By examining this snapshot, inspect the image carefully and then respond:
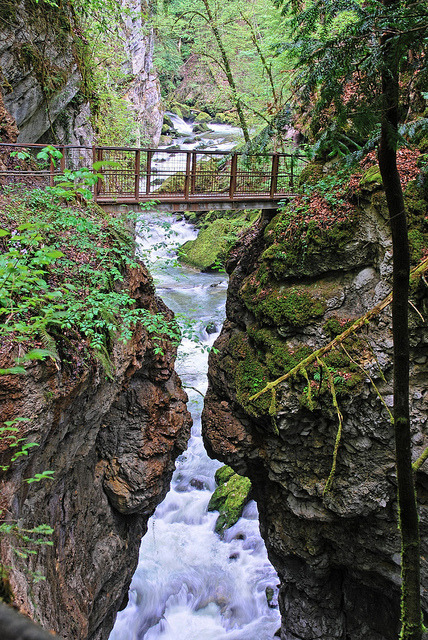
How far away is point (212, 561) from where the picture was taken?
35.2 feet

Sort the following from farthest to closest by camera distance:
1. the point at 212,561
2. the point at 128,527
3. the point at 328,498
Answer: the point at 212,561, the point at 128,527, the point at 328,498

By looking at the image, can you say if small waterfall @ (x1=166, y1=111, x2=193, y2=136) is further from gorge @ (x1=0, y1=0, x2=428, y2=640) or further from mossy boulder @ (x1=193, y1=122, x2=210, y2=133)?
gorge @ (x1=0, y1=0, x2=428, y2=640)

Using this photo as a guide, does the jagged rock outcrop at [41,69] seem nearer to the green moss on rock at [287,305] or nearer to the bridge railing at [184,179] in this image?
the bridge railing at [184,179]

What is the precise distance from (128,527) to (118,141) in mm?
12016

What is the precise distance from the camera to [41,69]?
27.7ft

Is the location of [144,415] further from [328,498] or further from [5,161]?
[5,161]

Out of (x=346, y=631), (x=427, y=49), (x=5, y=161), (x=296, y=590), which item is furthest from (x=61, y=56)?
(x=346, y=631)

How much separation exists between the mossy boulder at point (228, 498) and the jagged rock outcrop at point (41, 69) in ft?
31.4

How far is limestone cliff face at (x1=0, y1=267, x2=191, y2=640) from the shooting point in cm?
446

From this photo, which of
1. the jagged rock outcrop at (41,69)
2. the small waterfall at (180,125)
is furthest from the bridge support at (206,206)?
the small waterfall at (180,125)

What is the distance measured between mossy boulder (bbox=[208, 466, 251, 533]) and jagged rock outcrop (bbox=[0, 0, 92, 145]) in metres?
9.57

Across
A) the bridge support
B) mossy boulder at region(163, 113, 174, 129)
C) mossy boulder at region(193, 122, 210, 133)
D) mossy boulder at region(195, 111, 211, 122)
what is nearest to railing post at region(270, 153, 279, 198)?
the bridge support

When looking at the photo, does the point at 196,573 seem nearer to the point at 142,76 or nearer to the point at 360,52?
the point at 360,52

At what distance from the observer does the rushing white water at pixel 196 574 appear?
31.2 ft
